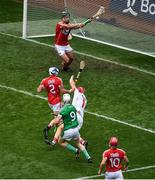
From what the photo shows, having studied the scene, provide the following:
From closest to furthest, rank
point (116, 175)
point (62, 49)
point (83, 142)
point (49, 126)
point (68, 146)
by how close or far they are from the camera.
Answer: point (116, 175) → point (68, 146) → point (83, 142) → point (49, 126) → point (62, 49)

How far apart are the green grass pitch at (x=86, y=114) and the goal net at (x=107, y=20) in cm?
57

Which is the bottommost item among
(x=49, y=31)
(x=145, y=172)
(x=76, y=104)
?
(x=145, y=172)

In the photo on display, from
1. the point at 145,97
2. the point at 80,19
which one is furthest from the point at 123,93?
the point at 80,19

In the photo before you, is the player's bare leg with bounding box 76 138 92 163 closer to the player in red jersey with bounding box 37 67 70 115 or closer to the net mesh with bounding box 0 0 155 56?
the player in red jersey with bounding box 37 67 70 115

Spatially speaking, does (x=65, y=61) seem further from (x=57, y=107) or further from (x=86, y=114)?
(x=57, y=107)

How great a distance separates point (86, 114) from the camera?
24828 millimetres

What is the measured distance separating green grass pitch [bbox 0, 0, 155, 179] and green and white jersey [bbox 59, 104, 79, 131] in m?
0.90

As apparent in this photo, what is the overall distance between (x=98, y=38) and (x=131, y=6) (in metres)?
2.20

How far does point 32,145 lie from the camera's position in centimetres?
2239

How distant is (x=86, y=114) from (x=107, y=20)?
5.66 meters

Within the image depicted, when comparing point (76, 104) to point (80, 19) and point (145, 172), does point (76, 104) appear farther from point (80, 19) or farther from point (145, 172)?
point (80, 19)

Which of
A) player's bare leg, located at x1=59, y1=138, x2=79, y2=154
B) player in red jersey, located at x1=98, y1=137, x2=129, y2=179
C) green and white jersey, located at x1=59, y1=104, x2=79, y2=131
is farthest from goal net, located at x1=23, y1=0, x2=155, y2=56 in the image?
player in red jersey, located at x1=98, y1=137, x2=129, y2=179

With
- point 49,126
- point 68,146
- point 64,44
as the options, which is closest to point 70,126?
point 68,146

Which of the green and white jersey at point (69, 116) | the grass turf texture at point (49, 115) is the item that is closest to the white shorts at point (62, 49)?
the grass turf texture at point (49, 115)
